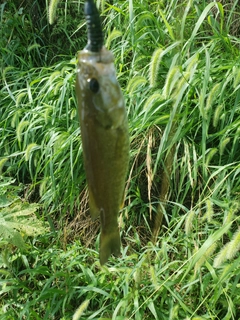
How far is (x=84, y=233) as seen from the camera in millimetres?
2785

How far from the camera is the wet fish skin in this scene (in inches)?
29.9

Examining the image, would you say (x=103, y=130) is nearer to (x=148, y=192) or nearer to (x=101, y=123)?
(x=101, y=123)

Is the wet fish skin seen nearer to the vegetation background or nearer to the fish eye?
the fish eye

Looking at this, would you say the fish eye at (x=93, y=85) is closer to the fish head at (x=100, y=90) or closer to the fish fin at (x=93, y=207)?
the fish head at (x=100, y=90)

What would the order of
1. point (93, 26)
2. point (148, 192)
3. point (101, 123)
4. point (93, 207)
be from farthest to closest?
1. point (148, 192)
2. point (93, 207)
3. point (101, 123)
4. point (93, 26)

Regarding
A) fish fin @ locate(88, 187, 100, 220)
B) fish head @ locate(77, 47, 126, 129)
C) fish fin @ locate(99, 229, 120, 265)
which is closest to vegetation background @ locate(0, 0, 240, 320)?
fish fin @ locate(99, 229, 120, 265)

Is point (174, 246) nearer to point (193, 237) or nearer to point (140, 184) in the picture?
point (193, 237)

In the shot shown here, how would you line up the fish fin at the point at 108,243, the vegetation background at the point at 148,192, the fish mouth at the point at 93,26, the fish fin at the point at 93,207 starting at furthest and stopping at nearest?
the vegetation background at the point at 148,192 → the fish fin at the point at 108,243 → the fish fin at the point at 93,207 → the fish mouth at the point at 93,26

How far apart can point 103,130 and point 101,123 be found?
1cm

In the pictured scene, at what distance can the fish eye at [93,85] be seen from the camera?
764 millimetres

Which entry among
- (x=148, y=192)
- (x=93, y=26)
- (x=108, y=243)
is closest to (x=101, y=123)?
(x=93, y=26)

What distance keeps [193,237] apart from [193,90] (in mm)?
755

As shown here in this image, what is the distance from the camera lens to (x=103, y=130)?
818mm

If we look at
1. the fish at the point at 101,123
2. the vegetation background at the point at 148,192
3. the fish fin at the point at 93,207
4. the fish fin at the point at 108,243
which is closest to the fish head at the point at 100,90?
the fish at the point at 101,123
